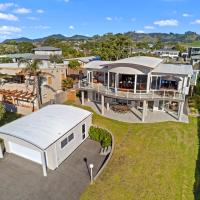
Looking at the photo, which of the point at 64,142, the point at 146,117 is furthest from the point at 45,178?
the point at 146,117

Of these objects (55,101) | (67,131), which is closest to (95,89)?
(55,101)

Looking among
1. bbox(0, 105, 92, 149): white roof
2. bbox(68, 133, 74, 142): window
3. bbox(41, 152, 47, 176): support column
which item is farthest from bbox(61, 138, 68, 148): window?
bbox(41, 152, 47, 176): support column

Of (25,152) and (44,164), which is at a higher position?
(44,164)

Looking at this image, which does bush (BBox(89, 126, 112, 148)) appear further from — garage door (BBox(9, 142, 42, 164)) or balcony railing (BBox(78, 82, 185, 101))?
garage door (BBox(9, 142, 42, 164))

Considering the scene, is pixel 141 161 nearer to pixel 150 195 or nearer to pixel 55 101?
pixel 150 195

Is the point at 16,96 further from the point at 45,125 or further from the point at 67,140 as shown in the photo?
the point at 67,140

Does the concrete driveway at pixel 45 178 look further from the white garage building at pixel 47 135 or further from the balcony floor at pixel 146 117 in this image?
the balcony floor at pixel 146 117

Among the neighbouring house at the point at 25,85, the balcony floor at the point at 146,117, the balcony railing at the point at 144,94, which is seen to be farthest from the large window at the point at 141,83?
the neighbouring house at the point at 25,85
